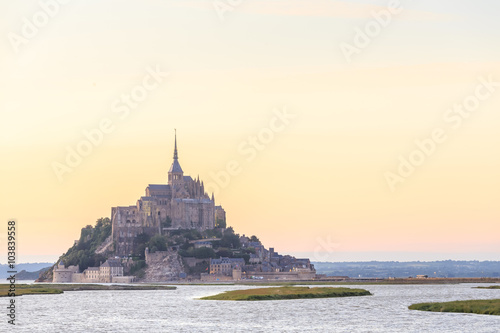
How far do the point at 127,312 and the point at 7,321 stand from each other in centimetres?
1809

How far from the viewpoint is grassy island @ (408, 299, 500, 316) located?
312ft

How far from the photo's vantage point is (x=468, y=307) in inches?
3880

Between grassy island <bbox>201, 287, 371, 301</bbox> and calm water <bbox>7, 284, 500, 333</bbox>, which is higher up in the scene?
grassy island <bbox>201, 287, 371, 301</bbox>

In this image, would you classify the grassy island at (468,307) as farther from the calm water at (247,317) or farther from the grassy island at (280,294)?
the grassy island at (280,294)

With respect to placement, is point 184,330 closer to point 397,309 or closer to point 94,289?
point 397,309

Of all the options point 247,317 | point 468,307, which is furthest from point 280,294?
point 468,307

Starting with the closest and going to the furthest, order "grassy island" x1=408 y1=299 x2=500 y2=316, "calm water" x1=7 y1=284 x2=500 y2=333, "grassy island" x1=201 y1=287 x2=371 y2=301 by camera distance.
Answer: "calm water" x1=7 y1=284 x2=500 y2=333 < "grassy island" x1=408 y1=299 x2=500 y2=316 < "grassy island" x1=201 y1=287 x2=371 y2=301

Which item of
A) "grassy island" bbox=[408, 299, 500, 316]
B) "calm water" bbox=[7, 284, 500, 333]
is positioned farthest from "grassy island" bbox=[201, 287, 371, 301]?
"grassy island" bbox=[408, 299, 500, 316]

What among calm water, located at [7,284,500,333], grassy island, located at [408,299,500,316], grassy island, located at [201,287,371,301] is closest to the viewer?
calm water, located at [7,284,500,333]

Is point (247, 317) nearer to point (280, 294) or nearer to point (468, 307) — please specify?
point (468, 307)

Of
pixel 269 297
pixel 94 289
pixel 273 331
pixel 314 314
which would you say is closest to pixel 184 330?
pixel 273 331

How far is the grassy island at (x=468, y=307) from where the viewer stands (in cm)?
9519

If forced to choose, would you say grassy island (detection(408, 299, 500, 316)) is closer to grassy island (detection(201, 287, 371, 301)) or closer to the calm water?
the calm water

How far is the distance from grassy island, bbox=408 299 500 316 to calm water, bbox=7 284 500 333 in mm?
2200
